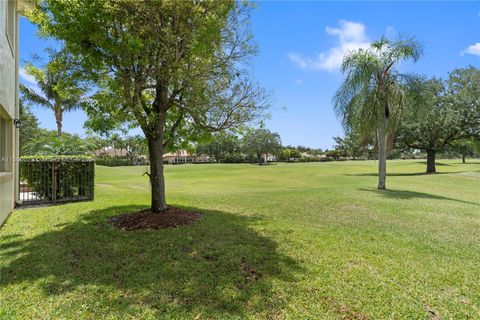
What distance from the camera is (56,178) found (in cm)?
995

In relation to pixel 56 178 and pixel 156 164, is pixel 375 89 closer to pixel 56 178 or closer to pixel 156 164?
pixel 156 164

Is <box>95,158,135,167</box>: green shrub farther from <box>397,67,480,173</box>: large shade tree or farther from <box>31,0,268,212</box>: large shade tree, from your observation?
<box>31,0,268,212</box>: large shade tree

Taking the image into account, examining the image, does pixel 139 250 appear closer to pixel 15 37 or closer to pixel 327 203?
pixel 327 203

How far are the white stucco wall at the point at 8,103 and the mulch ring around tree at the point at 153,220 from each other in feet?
9.13

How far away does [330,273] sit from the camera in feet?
14.4

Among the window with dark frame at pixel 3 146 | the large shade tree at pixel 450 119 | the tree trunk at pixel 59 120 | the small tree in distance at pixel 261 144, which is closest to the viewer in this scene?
the window with dark frame at pixel 3 146

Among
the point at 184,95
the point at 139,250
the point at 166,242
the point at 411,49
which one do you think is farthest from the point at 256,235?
the point at 411,49

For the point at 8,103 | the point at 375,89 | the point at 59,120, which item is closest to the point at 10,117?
the point at 8,103

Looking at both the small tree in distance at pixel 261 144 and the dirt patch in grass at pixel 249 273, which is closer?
the dirt patch in grass at pixel 249 273

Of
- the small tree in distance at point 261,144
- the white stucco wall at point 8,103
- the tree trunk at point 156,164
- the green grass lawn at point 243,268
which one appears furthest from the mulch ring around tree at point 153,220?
the small tree in distance at point 261,144

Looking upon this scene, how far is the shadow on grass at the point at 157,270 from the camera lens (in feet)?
11.4

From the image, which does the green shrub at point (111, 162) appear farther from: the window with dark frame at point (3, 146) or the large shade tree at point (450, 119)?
the window with dark frame at point (3, 146)

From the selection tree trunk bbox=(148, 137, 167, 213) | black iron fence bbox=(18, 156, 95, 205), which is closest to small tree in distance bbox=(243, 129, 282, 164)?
black iron fence bbox=(18, 156, 95, 205)

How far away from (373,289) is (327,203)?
6.18 meters
